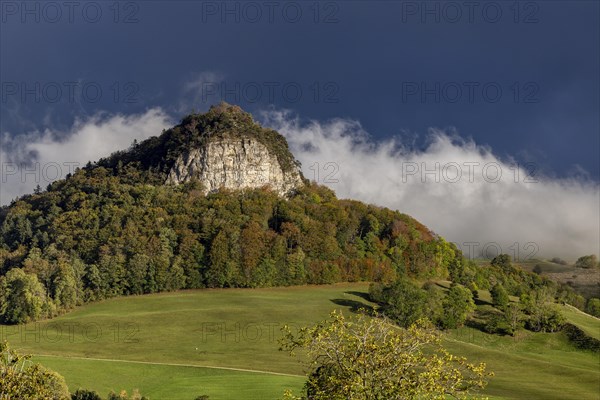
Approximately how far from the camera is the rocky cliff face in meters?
172

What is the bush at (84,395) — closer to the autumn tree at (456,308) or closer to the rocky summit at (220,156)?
the autumn tree at (456,308)

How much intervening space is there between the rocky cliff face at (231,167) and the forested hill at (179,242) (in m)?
3.34

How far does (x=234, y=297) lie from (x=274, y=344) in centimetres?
3513

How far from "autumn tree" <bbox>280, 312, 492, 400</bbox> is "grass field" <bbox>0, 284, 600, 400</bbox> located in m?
33.8

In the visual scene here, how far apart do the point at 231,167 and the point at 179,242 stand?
45660mm

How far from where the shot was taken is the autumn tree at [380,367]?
21.4m

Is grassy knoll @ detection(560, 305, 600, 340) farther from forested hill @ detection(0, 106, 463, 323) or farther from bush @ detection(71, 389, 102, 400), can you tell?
bush @ detection(71, 389, 102, 400)

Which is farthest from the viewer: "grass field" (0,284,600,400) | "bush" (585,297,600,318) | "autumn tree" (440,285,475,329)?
"bush" (585,297,600,318)

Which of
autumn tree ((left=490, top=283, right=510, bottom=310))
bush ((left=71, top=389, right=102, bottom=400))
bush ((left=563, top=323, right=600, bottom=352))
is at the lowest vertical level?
bush ((left=563, top=323, right=600, bottom=352))

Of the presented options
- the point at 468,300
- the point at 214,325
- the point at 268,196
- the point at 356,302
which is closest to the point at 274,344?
the point at 214,325

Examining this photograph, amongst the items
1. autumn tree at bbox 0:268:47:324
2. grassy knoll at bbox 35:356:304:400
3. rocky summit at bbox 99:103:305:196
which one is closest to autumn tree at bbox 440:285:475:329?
grassy knoll at bbox 35:356:304:400

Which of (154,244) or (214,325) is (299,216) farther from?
(214,325)

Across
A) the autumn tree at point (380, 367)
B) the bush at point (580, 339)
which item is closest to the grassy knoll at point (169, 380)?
the autumn tree at point (380, 367)

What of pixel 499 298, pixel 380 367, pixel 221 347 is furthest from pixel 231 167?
pixel 380 367
